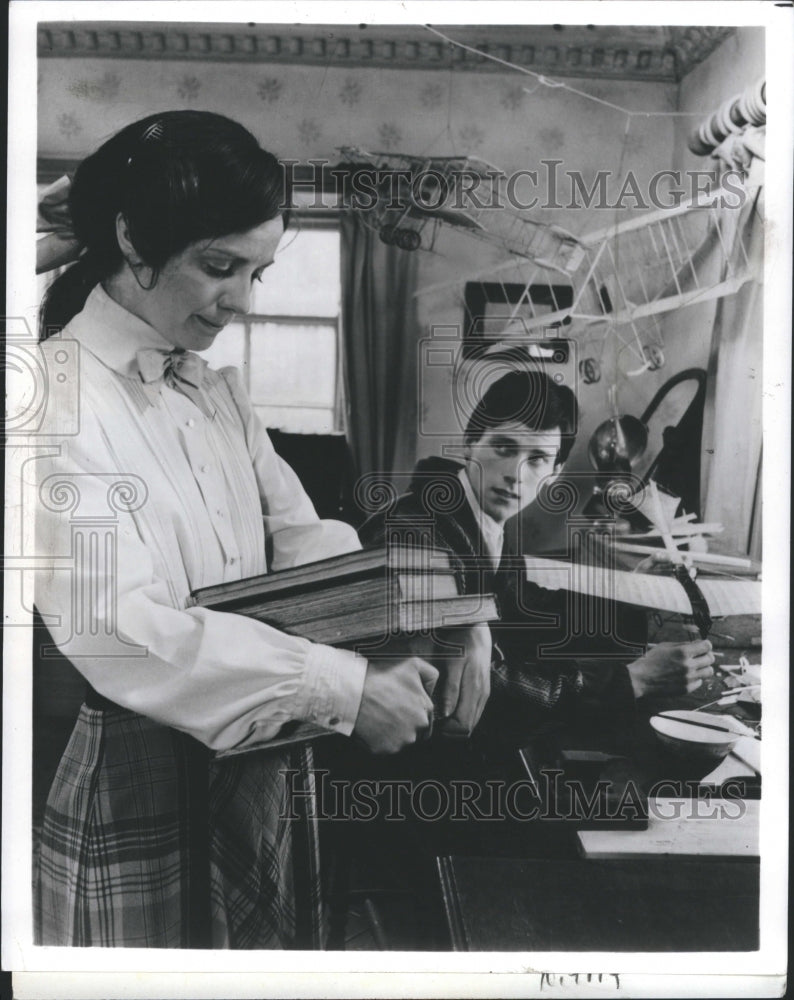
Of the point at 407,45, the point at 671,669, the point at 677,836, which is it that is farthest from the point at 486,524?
the point at 407,45

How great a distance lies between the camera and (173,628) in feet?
6.41

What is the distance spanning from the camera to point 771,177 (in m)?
2.05

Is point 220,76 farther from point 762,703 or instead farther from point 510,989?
point 510,989

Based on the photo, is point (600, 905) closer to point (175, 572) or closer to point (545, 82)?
point (175, 572)

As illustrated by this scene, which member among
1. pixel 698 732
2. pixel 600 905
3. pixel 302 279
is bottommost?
pixel 600 905

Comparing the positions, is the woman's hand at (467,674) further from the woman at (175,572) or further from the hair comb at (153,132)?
the hair comb at (153,132)

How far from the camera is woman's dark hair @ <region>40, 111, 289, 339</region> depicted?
198 centimetres

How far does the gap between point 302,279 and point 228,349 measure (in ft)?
0.68

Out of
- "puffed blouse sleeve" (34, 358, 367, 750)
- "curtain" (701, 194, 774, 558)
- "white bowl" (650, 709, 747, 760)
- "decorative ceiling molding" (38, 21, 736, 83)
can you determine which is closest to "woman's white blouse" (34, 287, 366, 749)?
"puffed blouse sleeve" (34, 358, 367, 750)

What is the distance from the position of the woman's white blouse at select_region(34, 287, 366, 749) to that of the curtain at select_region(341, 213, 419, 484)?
0.17 meters

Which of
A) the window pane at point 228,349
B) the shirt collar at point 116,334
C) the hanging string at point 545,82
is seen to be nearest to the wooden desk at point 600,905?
Answer: the window pane at point 228,349

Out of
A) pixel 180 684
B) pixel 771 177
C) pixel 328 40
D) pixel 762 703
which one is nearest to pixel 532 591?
pixel 762 703

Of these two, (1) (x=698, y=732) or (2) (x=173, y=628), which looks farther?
(1) (x=698, y=732)
